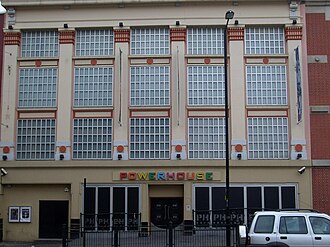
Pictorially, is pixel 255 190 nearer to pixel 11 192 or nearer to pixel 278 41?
pixel 278 41

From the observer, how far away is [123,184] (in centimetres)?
2964

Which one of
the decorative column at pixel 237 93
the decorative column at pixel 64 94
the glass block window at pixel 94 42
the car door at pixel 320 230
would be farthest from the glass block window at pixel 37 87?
the car door at pixel 320 230

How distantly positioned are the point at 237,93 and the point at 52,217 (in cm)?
1326

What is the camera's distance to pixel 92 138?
98.6 ft

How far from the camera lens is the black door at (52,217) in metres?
29.8

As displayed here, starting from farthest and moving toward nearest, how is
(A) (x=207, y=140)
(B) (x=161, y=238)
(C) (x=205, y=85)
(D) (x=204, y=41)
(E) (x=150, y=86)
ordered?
(D) (x=204, y=41)
(E) (x=150, y=86)
(C) (x=205, y=85)
(A) (x=207, y=140)
(B) (x=161, y=238)

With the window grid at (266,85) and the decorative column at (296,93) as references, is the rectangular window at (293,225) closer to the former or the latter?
the decorative column at (296,93)

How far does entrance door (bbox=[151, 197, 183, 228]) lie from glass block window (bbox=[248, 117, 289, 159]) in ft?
16.9

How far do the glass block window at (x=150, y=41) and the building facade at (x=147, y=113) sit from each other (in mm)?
66

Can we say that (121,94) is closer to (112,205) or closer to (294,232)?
(112,205)

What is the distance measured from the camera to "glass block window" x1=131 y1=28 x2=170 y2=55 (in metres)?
30.8

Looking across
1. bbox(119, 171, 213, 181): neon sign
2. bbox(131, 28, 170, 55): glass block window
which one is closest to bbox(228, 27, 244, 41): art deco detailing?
bbox(131, 28, 170, 55): glass block window

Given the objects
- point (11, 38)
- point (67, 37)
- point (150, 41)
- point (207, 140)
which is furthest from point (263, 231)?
point (11, 38)

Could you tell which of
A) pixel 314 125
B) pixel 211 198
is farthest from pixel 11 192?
pixel 314 125
